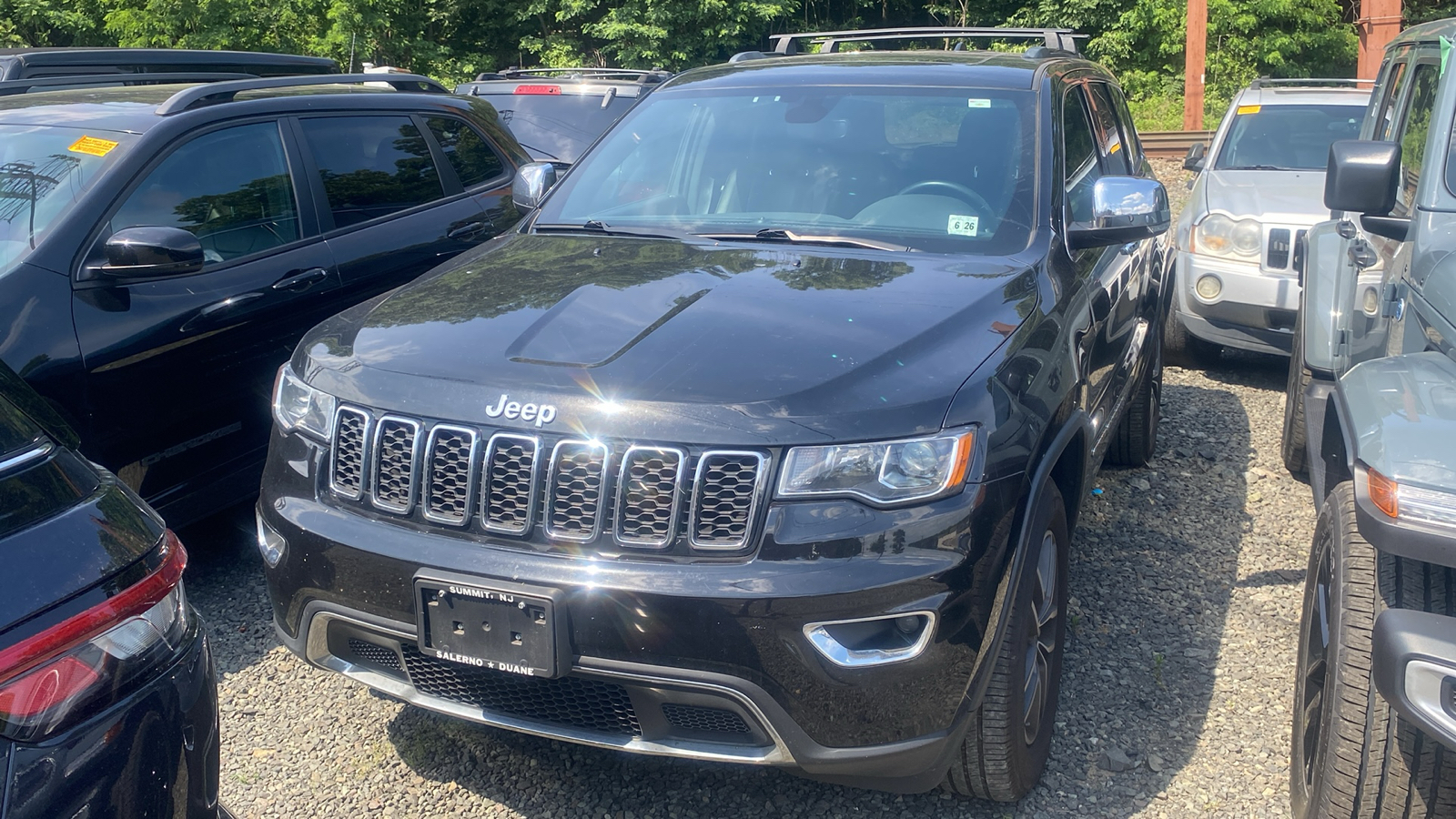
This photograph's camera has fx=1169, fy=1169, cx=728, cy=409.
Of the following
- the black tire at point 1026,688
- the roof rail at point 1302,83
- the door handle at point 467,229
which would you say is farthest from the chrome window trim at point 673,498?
the roof rail at point 1302,83

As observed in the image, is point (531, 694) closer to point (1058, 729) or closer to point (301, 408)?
point (301, 408)

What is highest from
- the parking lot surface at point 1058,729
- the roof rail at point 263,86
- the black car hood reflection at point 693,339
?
the roof rail at point 263,86

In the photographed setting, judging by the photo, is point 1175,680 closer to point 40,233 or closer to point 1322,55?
point 40,233

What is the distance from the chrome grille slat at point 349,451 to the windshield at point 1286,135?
261 inches

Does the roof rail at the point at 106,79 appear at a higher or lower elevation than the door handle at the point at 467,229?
higher

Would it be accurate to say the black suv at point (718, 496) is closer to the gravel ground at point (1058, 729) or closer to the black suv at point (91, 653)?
the gravel ground at point (1058, 729)

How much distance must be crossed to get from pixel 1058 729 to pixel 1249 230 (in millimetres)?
4253

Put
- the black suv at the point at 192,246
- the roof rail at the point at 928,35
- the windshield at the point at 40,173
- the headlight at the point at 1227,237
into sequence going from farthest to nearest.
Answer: the headlight at the point at 1227,237
the roof rail at the point at 928,35
the windshield at the point at 40,173
the black suv at the point at 192,246

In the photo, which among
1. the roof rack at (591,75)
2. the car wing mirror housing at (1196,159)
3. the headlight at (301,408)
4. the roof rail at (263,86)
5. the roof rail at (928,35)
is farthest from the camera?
the roof rack at (591,75)

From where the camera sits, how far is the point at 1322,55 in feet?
74.6

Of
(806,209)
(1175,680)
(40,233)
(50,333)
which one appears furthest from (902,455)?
(40,233)

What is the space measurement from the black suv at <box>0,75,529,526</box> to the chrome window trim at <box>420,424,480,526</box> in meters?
1.87

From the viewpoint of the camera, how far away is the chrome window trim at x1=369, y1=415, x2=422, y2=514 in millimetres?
2609

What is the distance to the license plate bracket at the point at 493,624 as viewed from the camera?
7.89 ft
